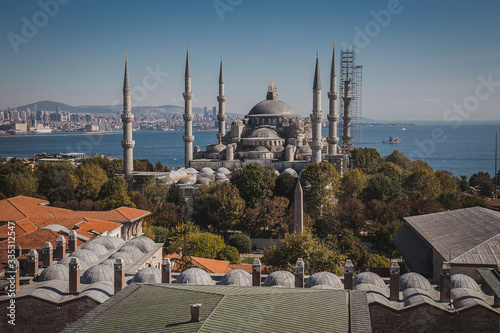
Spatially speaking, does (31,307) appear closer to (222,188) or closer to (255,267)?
(255,267)

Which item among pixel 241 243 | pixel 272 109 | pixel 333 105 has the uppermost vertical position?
pixel 272 109

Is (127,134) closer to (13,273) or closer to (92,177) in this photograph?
(92,177)

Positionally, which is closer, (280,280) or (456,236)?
(280,280)

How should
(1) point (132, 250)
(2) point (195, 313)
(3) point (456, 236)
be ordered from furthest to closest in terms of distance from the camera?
(3) point (456, 236), (1) point (132, 250), (2) point (195, 313)

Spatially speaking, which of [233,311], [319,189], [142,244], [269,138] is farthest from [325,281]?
[269,138]

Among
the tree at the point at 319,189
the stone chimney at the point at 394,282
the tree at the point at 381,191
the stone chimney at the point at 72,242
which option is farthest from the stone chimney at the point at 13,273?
the tree at the point at 381,191

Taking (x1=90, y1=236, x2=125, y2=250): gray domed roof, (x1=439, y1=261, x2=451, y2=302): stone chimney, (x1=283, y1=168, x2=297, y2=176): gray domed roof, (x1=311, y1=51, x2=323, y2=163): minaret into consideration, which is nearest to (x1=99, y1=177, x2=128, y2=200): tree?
(x1=283, y1=168, x2=297, y2=176): gray domed roof

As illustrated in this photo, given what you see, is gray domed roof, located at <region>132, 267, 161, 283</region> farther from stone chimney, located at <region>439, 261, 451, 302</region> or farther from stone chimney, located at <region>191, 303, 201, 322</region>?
stone chimney, located at <region>439, 261, 451, 302</region>

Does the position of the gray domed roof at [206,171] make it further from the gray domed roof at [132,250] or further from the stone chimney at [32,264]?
the stone chimney at [32,264]
